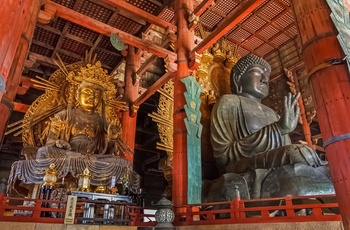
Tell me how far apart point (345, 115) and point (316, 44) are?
2.17 feet

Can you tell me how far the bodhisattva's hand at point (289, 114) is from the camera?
13.1 ft

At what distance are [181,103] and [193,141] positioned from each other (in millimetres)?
731

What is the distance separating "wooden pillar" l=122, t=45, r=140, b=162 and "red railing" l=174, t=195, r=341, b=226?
3.33m

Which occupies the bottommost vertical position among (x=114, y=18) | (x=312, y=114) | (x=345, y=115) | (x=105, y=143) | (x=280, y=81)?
(x=345, y=115)

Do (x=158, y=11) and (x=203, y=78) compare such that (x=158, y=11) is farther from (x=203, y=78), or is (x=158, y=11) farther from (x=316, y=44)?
(x=316, y=44)

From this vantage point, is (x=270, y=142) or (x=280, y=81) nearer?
(x=270, y=142)

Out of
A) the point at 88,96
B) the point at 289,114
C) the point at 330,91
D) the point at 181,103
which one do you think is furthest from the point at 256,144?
the point at 88,96

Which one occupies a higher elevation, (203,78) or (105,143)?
(203,78)

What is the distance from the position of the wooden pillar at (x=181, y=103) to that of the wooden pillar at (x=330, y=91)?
96.2 inches

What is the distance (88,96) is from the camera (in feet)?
22.5

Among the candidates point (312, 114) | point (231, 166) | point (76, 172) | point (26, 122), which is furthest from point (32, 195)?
point (312, 114)

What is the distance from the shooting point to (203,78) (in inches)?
246

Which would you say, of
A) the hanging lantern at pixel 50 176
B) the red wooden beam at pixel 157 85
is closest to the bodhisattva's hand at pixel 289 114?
the red wooden beam at pixel 157 85

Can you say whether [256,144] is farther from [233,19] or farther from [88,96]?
[88,96]
